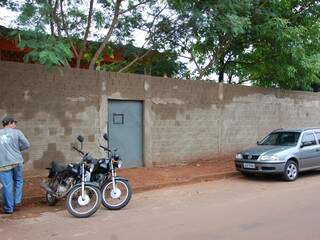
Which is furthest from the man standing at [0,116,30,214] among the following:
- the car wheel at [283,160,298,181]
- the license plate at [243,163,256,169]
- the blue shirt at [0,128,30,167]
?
A: the car wheel at [283,160,298,181]

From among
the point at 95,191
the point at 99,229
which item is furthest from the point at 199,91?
the point at 99,229

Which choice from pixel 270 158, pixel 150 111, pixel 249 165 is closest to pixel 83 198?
pixel 249 165

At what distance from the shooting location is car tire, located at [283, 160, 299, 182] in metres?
12.2

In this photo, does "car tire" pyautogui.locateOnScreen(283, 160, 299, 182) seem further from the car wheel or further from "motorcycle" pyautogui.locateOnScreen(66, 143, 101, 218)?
"motorcycle" pyautogui.locateOnScreen(66, 143, 101, 218)

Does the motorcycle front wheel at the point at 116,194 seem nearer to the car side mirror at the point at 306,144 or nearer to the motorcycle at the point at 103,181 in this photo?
the motorcycle at the point at 103,181

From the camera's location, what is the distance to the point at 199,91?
610 inches

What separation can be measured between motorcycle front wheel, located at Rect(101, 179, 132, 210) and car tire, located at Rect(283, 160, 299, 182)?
16.7ft

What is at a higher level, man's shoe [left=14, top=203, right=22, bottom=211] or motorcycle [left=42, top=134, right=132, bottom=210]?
motorcycle [left=42, top=134, right=132, bottom=210]

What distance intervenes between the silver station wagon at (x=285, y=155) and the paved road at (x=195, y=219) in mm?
1414

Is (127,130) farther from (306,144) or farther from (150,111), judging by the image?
(306,144)

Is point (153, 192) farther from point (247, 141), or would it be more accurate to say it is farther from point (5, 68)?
point (247, 141)

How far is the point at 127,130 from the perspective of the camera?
13.4 meters

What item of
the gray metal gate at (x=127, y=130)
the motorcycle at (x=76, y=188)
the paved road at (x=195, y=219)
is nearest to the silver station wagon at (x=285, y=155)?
the paved road at (x=195, y=219)

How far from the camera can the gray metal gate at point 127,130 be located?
1300 cm
